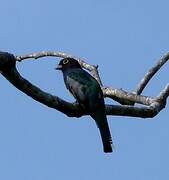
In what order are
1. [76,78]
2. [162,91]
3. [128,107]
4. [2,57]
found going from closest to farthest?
[2,57], [128,107], [162,91], [76,78]

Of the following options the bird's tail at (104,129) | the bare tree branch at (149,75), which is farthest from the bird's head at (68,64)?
the bird's tail at (104,129)

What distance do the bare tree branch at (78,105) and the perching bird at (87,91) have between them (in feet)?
0.53

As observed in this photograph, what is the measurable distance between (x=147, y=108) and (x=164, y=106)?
30cm

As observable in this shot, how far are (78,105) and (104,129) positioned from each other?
0.83m

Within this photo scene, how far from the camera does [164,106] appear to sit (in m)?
7.92

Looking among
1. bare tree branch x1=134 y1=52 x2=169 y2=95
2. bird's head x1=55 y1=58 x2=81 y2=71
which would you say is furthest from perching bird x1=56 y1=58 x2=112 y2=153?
bare tree branch x1=134 y1=52 x2=169 y2=95

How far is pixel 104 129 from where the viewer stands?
8086mm

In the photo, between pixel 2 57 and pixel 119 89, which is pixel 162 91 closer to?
pixel 119 89

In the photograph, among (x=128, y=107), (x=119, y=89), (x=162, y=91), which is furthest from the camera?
(x=119, y=89)

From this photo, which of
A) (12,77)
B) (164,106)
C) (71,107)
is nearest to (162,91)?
(164,106)

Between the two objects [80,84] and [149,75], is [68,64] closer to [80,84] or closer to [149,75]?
[80,84]

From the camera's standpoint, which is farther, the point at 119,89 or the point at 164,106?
the point at 119,89

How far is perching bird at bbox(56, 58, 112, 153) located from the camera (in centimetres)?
800

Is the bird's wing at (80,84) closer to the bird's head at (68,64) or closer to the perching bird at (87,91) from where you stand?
the perching bird at (87,91)
